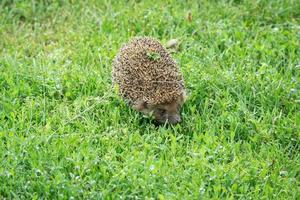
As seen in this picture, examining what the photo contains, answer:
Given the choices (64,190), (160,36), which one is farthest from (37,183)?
(160,36)

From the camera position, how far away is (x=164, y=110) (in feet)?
18.6

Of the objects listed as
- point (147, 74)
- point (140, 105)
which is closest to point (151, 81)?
point (147, 74)

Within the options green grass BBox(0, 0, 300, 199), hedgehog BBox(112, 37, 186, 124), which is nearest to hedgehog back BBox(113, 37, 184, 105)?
hedgehog BBox(112, 37, 186, 124)

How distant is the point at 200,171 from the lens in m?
5.03

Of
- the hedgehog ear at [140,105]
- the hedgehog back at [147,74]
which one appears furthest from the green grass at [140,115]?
the hedgehog back at [147,74]

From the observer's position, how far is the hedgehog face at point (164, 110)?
5.66 metres

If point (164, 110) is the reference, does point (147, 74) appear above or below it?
above

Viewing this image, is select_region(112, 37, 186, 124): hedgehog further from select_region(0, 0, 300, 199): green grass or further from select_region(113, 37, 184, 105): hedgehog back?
select_region(0, 0, 300, 199): green grass

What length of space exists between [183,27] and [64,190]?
2913 millimetres

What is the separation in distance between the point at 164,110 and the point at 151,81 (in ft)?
0.93

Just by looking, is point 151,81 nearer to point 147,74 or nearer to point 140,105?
point 147,74

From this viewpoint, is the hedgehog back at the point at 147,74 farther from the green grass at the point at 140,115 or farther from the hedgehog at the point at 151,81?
the green grass at the point at 140,115

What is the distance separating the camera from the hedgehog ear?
5713mm

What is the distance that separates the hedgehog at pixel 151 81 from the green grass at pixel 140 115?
12 centimetres
